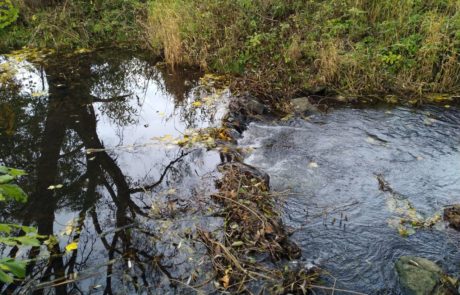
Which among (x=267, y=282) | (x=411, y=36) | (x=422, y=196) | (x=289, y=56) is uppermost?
(x=411, y=36)

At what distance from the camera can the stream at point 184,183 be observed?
3291mm

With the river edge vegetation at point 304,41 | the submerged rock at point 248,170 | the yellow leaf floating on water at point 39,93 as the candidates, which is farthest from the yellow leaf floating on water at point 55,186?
the yellow leaf floating on water at point 39,93

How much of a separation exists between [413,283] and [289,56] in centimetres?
500

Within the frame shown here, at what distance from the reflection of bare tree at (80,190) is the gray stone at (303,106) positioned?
88.9 inches

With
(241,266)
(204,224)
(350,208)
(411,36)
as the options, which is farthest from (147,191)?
(411,36)

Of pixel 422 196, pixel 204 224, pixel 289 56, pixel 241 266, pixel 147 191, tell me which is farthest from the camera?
pixel 289 56

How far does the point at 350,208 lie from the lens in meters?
3.94

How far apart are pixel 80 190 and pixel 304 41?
16.4 ft

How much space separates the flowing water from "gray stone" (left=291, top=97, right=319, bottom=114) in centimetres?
21

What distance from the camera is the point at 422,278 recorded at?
2.91m

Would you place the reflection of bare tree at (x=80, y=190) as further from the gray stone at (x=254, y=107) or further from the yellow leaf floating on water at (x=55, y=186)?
the gray stone at (x=254, y=107)

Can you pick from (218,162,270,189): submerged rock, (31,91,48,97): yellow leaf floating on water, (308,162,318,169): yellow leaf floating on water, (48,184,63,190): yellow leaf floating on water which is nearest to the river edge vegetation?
(31,91,48,97): yellow leaf floating on water

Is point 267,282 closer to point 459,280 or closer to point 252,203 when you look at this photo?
point 252,203

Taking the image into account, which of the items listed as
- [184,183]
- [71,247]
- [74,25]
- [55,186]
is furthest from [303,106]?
[74,25]
